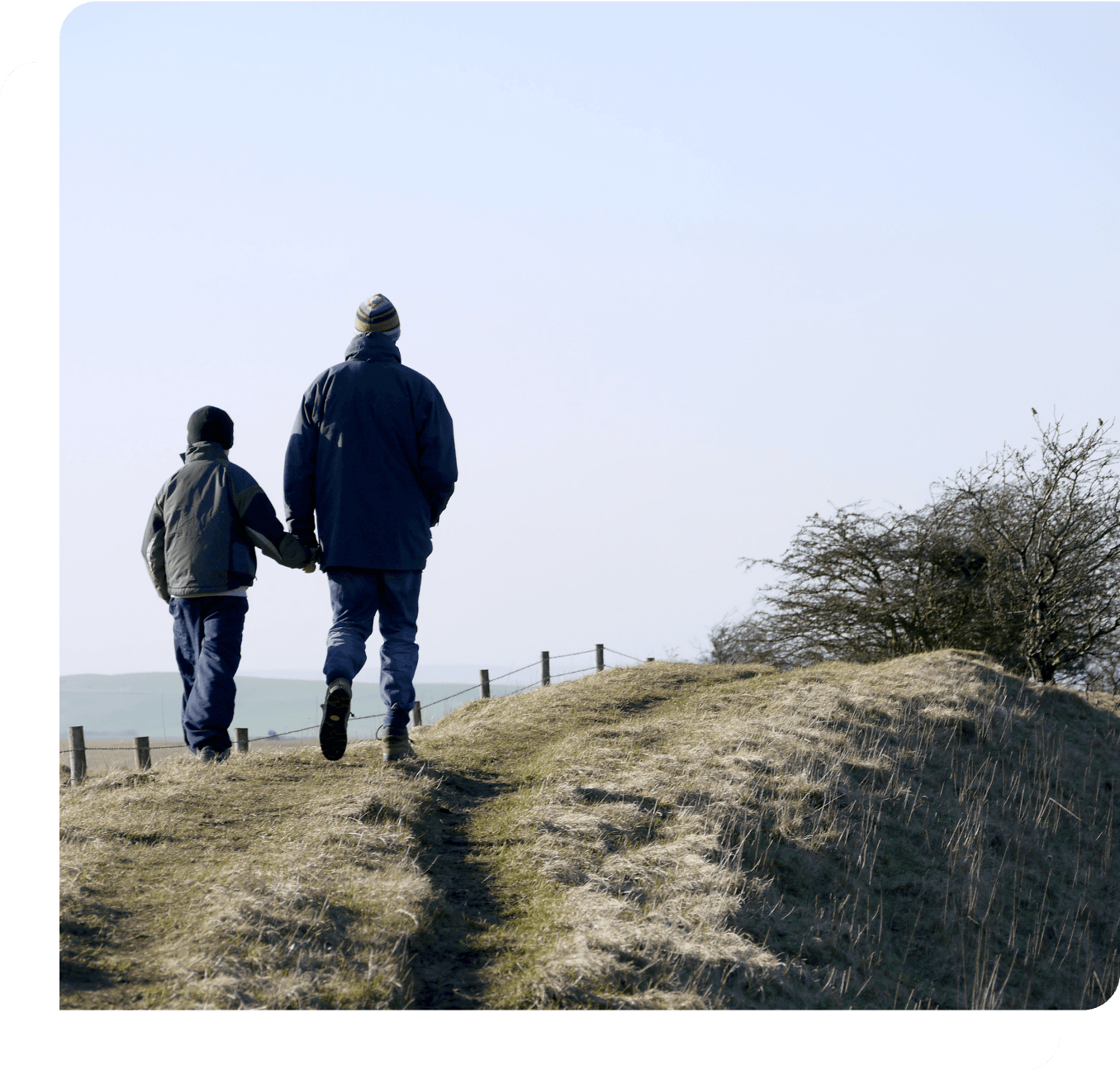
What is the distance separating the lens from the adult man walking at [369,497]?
5.78 m

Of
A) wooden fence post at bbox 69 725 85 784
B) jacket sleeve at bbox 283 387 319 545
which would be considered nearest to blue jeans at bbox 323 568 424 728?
jacket sleeve at bbox 283 387 319 545

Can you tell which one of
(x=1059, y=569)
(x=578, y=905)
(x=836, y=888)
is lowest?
(x=836, y=888)

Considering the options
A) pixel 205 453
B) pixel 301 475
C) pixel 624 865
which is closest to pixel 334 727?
pixel 301 475

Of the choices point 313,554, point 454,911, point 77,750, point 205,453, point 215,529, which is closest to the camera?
point 454,911

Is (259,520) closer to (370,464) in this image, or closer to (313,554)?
(313,554)

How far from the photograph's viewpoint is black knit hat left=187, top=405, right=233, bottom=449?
6.65 meters

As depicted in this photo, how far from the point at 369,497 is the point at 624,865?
2380 millimetres

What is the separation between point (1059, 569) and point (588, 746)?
374 inches

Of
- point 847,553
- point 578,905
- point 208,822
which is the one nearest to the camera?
point 578,905

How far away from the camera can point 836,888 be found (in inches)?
247

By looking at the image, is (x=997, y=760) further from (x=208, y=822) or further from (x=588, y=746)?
(x=208, y=822)

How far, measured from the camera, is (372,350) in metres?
6.08

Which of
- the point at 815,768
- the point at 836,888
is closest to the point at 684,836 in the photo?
the point at 836,888

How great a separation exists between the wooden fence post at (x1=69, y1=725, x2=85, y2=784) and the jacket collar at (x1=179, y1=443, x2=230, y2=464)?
16.0ft
